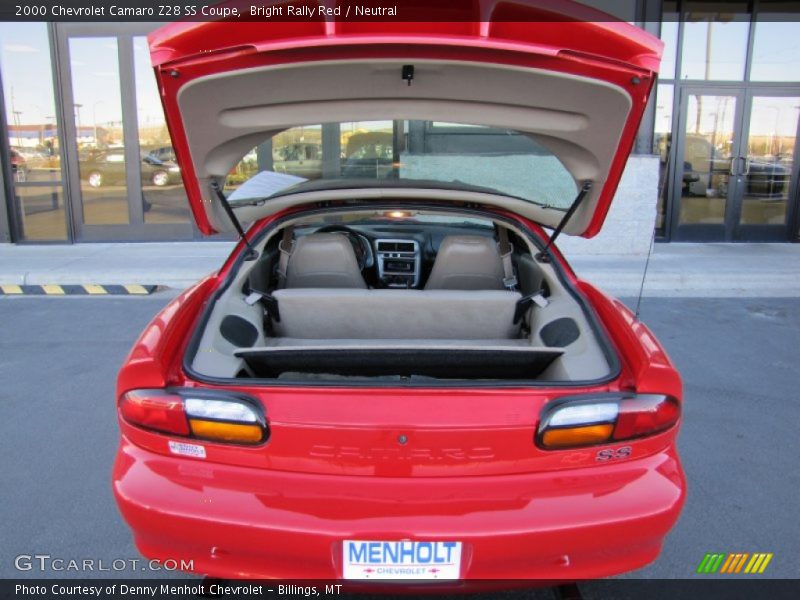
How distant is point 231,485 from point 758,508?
2.49 meters

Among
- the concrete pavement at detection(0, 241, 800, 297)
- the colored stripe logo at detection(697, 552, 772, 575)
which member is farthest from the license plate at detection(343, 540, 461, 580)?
the concrete pavement at detection(0, 241, 800, 297)

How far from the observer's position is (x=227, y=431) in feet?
6.03

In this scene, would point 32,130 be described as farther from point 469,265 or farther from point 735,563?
point 735,563

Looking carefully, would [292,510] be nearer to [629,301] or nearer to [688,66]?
[629,301]

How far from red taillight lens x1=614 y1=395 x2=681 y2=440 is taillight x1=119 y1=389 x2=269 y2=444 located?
1089 millimetres

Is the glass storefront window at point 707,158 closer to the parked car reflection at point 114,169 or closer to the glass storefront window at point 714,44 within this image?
the glass storefront window at point 714,44

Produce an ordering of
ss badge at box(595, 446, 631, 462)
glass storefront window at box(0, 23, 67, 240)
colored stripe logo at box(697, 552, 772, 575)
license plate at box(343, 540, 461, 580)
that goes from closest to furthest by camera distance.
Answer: license plate at box(343, 540, 461, 580), ss badge at box(595, 446, 631, 462), colored stripe logo at box(697, 552, 772, 575), glass storefront window at box(0, 23, 67, 240)

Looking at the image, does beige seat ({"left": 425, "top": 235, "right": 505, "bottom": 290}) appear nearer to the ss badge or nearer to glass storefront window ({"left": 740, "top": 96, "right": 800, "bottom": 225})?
the ss badge

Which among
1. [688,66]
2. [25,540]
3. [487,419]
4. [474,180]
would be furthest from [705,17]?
[25,540]

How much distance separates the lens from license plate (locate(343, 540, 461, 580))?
5.69 ft

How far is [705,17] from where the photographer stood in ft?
31.1

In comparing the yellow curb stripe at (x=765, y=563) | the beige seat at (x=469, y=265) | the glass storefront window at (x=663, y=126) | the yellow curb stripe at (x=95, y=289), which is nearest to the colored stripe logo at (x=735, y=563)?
the yellow curb stripe at (x=765, y=563)

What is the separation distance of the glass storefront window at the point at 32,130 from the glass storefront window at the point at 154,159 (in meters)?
1.30

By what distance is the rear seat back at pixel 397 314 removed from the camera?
9.60 feet
